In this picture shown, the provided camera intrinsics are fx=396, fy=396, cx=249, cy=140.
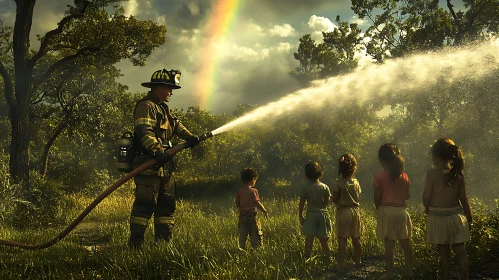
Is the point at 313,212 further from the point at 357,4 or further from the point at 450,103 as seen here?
the point at 357,4

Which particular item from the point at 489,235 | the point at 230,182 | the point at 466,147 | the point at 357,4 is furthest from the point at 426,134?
the point at 489,235

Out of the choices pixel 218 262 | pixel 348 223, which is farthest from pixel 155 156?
pixel 348 223

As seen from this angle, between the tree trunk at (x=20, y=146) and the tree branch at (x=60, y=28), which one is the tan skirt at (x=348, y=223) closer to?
the tree trunk at (x=20, y=146)

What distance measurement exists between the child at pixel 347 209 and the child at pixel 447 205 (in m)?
0.93

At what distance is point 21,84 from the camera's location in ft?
41.9

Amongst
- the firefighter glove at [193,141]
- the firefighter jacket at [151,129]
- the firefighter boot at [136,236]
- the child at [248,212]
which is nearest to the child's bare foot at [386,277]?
the child at [248,212]

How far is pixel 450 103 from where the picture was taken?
47.2 ft

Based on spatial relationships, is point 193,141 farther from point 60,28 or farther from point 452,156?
point 60,28

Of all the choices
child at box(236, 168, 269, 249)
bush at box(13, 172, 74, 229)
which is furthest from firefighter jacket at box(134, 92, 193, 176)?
bush at box(13, 172, 74, 229)

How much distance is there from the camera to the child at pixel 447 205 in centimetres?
389

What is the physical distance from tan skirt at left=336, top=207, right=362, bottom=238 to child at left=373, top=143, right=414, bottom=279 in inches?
14.7

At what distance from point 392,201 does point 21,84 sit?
12.5 meters

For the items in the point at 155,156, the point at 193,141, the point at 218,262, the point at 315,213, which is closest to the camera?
the point at 218,262

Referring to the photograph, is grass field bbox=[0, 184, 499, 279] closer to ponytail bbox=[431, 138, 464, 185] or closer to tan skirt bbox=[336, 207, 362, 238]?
tan skirt bbox=[336, 207, 362, 238]
